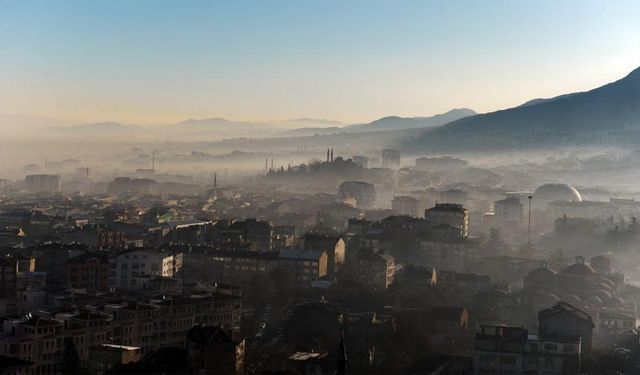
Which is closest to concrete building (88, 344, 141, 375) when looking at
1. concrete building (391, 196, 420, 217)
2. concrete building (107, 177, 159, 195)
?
concrete building (391, 196, 420, 217)

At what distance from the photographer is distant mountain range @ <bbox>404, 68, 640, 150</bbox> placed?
62.6 metres

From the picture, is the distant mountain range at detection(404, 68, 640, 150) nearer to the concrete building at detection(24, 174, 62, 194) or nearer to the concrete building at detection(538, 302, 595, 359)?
the concrete building at detection(24, 174, 62, 194)

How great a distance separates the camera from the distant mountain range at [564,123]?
62.6 metres

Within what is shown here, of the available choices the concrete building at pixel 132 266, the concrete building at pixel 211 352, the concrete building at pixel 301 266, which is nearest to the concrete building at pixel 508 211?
the concrete building at pixel 301 266

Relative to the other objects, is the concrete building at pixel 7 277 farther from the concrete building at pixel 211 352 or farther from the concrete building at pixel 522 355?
the concrete building at pixel 522 355

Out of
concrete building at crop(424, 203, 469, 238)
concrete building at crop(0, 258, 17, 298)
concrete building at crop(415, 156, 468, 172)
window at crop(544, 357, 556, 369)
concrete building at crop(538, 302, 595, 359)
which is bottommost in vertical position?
window at crop(544, 357, 556, 369)

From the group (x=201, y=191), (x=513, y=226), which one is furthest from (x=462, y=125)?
(x=513, y=226)

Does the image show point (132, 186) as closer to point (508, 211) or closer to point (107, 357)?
point (508, 211)

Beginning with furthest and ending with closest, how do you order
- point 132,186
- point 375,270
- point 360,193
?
point 132,186 < point 360,193 < point 375,270

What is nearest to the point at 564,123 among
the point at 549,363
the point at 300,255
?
the point at 300,255

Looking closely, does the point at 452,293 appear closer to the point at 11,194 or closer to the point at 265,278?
the point at 265,278

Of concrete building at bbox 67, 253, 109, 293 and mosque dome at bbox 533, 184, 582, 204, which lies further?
mosque dome at bbox 533, 184, 582, 204

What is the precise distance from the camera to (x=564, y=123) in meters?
66.5

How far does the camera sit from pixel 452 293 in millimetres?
15805
